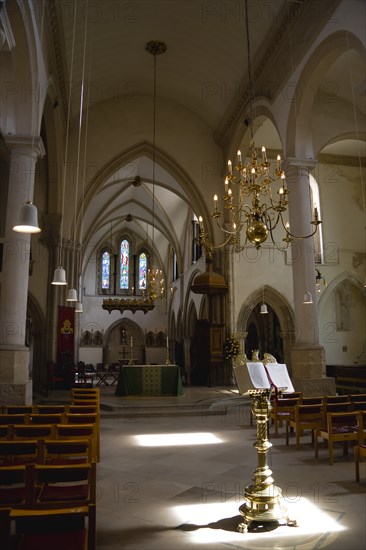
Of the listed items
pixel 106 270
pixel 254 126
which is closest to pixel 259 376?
pixel 254 126

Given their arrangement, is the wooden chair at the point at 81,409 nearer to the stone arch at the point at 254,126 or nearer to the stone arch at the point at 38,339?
the stone arch at the point at 254,126

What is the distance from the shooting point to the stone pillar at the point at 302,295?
961 centimetres

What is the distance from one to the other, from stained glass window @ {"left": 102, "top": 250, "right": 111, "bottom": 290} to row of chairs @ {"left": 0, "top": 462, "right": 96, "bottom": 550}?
26.2 meters

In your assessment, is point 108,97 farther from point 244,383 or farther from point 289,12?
point 244,383

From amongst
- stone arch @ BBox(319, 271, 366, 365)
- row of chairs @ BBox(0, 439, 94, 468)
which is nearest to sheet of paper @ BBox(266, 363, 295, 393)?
row of chairs @ BBox(0, 439, 94, 468)

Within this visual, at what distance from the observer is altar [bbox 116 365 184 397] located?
12430 mm

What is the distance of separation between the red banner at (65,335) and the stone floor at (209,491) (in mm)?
5670

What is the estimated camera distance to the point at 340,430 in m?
6.14

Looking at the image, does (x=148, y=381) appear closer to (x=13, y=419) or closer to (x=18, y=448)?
(x=13, y=419)

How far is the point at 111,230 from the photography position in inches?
1137

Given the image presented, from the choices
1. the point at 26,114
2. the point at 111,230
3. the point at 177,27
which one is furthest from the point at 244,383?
the point at 111,230

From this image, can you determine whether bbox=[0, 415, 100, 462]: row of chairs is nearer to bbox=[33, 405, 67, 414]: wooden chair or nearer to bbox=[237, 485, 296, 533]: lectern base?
bbox=[33, 405, 67, 414]: wooden chair

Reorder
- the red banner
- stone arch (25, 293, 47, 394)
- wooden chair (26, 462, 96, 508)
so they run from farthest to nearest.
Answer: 1. stone arch (25, 293, 47, 394)
2. the red banner
3. wooden chair (26, 462, 96, 508)

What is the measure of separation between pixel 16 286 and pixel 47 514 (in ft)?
21.5
